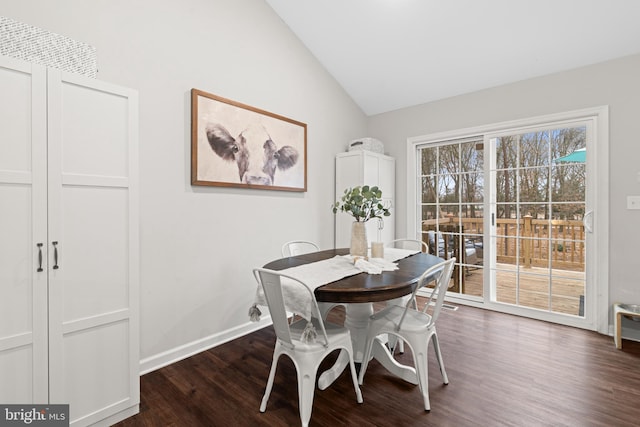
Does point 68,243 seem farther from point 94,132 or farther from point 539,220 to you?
point 539,220

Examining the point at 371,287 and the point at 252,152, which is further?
the point at 252,152

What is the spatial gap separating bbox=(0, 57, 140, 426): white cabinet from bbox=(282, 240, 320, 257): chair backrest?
4.59 feet

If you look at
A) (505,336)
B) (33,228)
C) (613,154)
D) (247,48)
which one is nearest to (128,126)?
(33,228)

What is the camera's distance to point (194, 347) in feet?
8.21

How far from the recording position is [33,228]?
1.44 meters

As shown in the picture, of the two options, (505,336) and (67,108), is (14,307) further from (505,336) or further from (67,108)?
(505,336)

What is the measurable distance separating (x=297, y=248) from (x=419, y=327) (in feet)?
4.95

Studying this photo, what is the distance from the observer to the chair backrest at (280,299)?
5.13 ft

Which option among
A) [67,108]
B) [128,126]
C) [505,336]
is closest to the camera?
[67,108]

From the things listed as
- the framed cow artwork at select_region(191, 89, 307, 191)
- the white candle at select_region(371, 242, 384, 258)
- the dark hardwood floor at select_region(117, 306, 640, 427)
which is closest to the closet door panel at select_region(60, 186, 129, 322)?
the dark hardwood floor at select_region(117, 306, 640, 427)

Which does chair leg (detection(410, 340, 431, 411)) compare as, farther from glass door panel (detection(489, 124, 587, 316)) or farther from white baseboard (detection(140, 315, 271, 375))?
glass door panel (detection(489, 124, 587, 316))

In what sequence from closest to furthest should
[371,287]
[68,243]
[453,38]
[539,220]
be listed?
[68,243] → [371,287] → [453,38] → [539,220]

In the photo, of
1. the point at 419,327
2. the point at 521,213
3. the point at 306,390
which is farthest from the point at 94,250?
the point at 521,213

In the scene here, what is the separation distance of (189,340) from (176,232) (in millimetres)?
886
